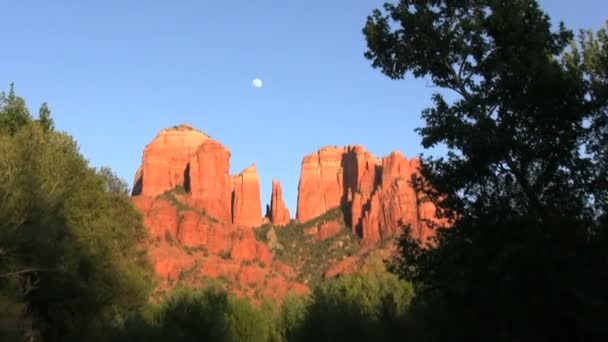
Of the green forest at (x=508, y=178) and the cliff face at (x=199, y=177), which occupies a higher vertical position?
the cliff face at (x=199, y=177)

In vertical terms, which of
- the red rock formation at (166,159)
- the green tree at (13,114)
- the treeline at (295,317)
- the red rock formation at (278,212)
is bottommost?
the treeline at (295,317)

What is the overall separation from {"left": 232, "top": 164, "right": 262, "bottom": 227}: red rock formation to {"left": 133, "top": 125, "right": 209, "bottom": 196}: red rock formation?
1536cm

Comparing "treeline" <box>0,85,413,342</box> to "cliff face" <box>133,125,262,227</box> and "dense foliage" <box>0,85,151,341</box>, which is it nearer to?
"dense foliage" <box>0,85,151,341</box>

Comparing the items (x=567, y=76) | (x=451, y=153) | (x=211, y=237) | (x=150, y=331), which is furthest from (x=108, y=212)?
(x=211, y=237)

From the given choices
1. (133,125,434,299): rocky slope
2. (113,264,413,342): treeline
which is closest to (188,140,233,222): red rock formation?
(133,125,434,299): rocky slope

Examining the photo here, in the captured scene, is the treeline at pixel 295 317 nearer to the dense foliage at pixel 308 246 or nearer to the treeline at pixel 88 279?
the treeline at pixel 88 279

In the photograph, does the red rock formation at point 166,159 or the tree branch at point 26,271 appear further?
the red rock formation at point 166,159

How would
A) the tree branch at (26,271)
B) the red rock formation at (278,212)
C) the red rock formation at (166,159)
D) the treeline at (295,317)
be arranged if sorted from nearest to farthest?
the tree branch at (26,271) → the treeline at (295,317) → the red rock formation at (166,159) → the red rock formation at (278,212)

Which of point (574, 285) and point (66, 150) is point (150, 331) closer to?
point (66, 150)

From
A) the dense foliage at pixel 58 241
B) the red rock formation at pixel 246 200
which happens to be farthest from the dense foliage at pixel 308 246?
the dense foliage at pixel 58 241

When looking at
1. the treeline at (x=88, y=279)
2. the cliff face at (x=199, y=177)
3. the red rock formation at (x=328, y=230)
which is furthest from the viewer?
the cliff face at (x=199, y=177)

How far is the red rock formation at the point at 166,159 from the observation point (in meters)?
179

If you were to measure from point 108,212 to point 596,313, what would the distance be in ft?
83.8

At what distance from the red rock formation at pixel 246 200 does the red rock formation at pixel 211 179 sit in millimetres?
6337
